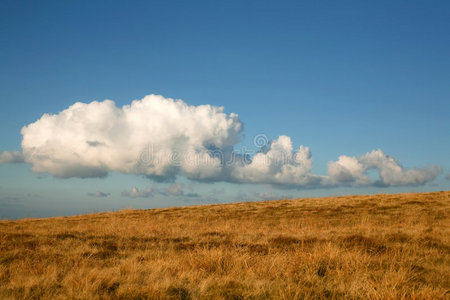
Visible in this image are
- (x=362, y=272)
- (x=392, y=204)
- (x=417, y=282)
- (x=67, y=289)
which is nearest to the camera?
(x=67, y=289)

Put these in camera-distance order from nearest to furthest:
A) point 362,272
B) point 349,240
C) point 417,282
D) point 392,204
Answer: point 417,282
point 362,272
point 349,240
point 392,204

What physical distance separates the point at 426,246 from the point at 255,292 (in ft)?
25.2

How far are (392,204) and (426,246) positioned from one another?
17.8 m

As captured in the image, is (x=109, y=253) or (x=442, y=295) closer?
(x=442, y=295)

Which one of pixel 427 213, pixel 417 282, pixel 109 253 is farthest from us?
pixel 427 213

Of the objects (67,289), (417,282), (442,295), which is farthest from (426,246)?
(67,289)

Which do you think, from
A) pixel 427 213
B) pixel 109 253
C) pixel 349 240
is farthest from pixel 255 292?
pixel 427 213

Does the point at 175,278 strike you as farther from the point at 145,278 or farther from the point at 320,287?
the point at 320,287

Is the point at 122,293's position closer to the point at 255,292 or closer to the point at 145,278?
the point at 145,278

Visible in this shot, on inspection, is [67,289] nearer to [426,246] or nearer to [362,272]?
[362,272]

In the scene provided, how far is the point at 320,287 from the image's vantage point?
602 cm

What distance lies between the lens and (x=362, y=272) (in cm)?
706

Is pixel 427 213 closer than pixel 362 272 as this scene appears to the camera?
No

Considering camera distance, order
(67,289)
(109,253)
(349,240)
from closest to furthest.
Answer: (67,289), (109,253), (349,240)
